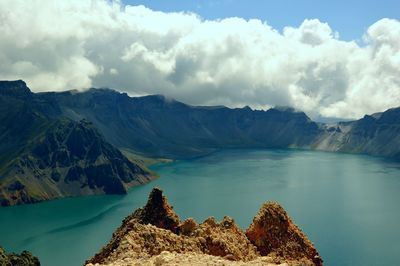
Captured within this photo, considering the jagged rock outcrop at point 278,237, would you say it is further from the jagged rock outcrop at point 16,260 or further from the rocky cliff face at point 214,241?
the jagged rock outcrop at point 16,260

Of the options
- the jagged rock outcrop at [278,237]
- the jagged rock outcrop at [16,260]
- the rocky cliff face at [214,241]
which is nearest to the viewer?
the rocky cliff face at [214,241]

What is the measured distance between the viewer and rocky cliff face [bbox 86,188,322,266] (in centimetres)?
4556

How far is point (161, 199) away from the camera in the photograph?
6519 cm

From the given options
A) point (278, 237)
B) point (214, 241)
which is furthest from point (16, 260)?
point (214, 241)

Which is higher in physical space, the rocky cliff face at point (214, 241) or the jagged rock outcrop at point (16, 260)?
the rocky cliff face at point (214, 241)

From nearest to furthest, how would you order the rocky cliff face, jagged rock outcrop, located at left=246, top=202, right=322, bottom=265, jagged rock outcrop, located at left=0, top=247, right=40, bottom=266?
the rocky cliff face < jagged rock outcrop, located at left=246, top=202, right=322, bottom=265 < jagged rock outcrop, located at left=0, top=247, right=40, bottom=266

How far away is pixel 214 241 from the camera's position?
49.8m

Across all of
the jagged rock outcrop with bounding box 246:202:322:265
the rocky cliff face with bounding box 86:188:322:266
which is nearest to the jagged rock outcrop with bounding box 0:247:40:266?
the rocky cliff face with bounding box 86:188:322:266

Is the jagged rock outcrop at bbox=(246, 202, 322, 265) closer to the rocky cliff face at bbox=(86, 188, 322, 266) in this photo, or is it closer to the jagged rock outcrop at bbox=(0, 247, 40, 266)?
the rocky cliff face at bbox=(86, 188, 322, 266)

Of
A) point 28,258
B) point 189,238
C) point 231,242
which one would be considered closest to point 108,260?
point 189,238

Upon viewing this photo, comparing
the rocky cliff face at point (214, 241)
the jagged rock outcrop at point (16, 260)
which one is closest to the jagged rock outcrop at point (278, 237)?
the rocky cliff face at point (214, 241)

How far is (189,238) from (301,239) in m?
12.7

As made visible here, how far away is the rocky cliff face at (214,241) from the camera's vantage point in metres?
45.6

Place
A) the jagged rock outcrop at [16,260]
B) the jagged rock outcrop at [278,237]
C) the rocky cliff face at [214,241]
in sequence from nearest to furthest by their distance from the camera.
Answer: the rocky cliff face at [214,241]
the jagged rock outcrop at [278,237]
the jagged rock outcrop at [16,260]
